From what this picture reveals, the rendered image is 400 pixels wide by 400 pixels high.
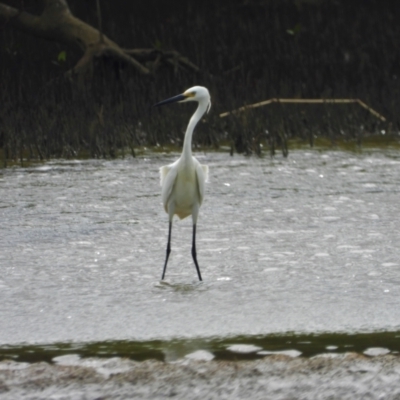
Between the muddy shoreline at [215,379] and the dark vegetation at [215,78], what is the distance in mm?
6886

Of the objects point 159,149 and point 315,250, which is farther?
point 159,149

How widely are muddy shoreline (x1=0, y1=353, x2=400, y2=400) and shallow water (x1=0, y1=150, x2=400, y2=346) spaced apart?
2.09 ft

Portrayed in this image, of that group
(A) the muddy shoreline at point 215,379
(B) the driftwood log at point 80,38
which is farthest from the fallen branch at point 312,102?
(A) the muddy shoreline at point 215,379

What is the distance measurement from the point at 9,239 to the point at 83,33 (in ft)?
32.6

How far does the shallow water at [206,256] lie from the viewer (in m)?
4.73

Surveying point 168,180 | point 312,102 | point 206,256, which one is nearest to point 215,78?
point 312,102

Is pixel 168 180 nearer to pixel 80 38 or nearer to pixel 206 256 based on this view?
pixel 206 256

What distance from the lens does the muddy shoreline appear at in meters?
3.55

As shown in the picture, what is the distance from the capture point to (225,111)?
13.8 m

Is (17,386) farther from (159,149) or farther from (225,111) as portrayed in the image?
(225,111)

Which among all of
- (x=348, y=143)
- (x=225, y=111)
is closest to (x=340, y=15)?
(x=225, y=111)

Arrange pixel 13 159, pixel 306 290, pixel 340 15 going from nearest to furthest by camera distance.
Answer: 1. pixel 306 290
2. pixel 13 159
3. pixel 340 15

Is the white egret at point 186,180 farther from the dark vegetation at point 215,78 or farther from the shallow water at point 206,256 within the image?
the dark vegetation at point 215,78

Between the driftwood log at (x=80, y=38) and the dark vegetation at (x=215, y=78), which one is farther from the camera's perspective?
the driftwood log at (x=80, y=38)
